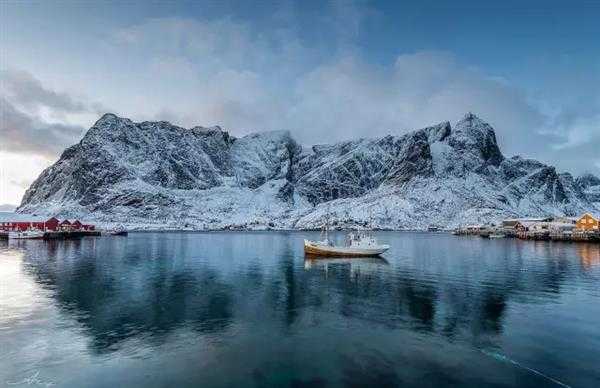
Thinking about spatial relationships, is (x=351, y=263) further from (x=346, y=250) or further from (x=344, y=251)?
(x=346, y=250)

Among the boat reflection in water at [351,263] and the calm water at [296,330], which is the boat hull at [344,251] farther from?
the calm water at [296,330]

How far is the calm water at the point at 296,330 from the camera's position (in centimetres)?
2777

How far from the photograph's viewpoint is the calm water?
2777cm

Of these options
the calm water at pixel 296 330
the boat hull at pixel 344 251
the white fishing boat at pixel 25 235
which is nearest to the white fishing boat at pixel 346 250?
the boat hull at pixel 344 251

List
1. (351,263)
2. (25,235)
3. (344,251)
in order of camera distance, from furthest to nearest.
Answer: (25,235) → (344,251) → (351,263)

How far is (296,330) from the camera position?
38.5 meters

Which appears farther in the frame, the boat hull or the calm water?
→ the boat hull

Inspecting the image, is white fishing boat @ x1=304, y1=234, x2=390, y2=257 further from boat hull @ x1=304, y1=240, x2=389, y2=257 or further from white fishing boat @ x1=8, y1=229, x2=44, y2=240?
white fishing boat @ x1=8, y1=229, x2=44, y2=240

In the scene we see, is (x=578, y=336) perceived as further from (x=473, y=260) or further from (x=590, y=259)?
(x=590, y=259)

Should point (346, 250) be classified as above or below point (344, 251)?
above

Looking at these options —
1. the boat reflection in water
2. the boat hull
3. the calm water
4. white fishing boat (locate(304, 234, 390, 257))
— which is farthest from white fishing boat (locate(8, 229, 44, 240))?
the boat hull

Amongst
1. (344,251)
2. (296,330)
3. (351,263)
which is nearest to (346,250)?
(344,251)

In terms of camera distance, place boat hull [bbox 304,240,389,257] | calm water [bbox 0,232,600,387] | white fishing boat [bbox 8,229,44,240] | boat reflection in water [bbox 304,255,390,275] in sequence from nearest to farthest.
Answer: calm water [bbox 0,232,600,387]
boat reflection in water [bbox 304,255,390,275]
boat hull [bbox 304,240,389,257]
white fishing boat [bbox 8,229,44,240]

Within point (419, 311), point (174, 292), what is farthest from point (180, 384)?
point (174, 292)
